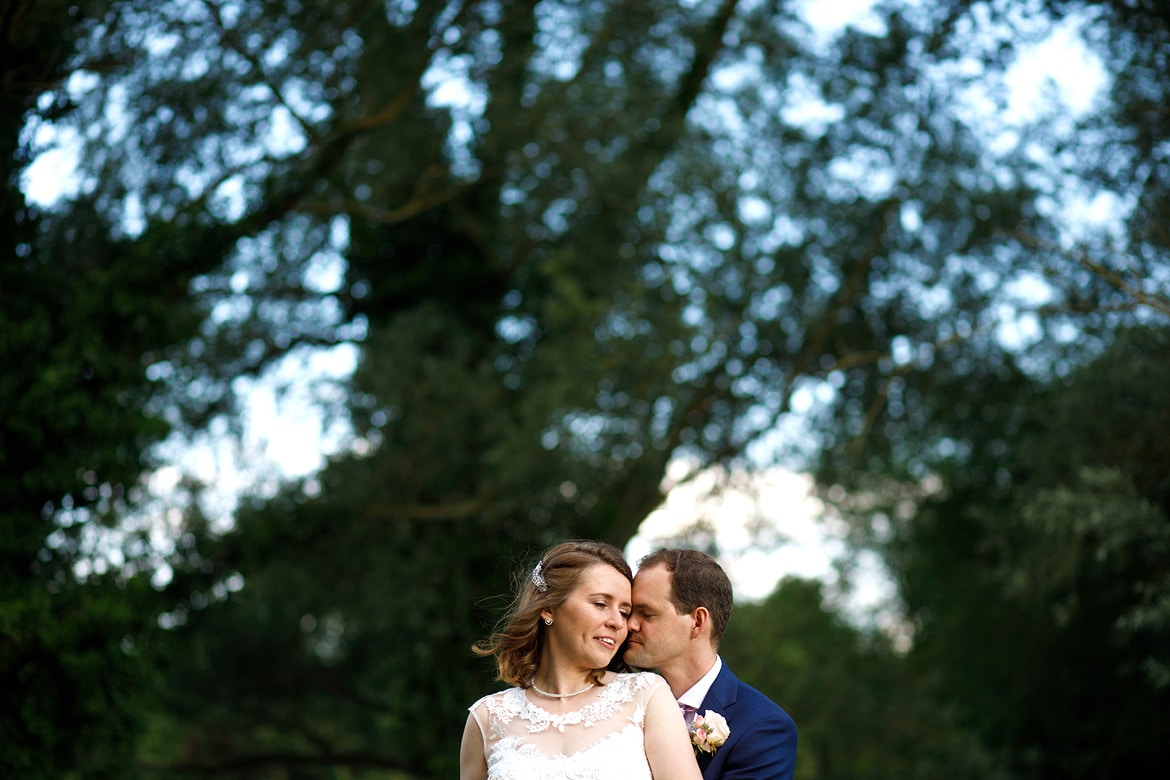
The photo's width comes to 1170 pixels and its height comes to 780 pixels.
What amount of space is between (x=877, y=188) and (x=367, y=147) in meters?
5.69

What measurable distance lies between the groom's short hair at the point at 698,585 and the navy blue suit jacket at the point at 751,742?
0.67 feet

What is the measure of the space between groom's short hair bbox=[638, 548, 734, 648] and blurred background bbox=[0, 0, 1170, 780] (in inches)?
231

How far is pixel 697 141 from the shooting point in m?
13.8

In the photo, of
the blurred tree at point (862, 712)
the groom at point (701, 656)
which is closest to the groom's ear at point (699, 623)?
the groom at point (701, 656)

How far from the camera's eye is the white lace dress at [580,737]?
11.1 ft

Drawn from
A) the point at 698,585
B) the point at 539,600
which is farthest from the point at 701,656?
the point at 539,600

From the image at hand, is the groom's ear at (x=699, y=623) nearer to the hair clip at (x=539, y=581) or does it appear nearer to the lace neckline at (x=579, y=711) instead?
the lace neckline at (x=579, y=711)

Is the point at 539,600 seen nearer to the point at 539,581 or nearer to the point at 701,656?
the point at 539,581

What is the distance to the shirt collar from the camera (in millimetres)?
3725

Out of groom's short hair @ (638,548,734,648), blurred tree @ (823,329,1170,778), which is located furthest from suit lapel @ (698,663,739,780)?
blurred tree @ (823,329,1170,778)

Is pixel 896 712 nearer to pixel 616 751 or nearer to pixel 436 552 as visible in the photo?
pixel 436 552

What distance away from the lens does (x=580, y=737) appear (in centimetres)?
348

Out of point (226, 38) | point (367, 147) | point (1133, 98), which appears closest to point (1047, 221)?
point (1133, 98)

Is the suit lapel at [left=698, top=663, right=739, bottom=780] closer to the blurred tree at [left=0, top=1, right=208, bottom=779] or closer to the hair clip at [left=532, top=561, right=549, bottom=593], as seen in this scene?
the hair clip at [left=532, top=561, right=549, bottom=593]
